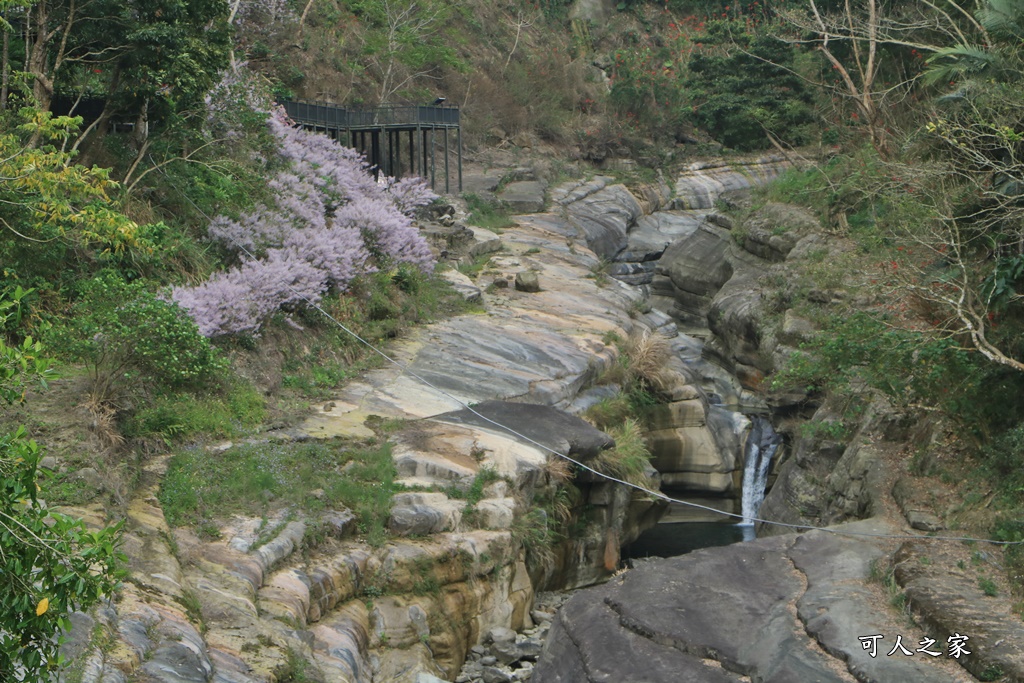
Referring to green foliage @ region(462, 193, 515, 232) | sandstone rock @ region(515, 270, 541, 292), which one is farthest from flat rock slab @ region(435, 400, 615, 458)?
green foliage @ region(462, 193, 515, 232)

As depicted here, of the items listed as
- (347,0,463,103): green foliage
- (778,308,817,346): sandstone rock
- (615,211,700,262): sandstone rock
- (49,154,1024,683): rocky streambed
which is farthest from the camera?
(347,0,463,103): green foliage

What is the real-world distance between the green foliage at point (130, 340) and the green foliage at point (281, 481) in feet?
3.57

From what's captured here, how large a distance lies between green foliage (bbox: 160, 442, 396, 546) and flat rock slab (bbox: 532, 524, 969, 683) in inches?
91.9

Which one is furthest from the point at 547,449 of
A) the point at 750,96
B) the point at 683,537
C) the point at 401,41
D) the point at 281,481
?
the point at 750,96

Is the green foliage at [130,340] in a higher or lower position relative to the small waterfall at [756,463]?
higher

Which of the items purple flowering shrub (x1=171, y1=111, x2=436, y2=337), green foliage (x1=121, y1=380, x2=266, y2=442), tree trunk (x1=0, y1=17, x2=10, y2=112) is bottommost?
green foliage (x1=121, y1=380, x2=266, y2=442)

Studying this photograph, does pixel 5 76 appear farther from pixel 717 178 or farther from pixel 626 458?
pixel 717 178

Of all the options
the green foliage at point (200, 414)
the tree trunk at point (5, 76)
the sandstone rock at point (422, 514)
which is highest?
the tree trunk at point (5, 76)

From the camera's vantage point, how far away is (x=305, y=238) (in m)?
16.1

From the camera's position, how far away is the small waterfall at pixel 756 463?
19.2 meters

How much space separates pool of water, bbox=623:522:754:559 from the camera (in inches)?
673

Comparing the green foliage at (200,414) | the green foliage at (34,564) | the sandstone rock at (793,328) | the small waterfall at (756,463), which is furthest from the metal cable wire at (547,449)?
the green foliage at (34,564)

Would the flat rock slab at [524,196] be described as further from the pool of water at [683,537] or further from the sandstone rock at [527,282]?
the pool of water at [683,537]

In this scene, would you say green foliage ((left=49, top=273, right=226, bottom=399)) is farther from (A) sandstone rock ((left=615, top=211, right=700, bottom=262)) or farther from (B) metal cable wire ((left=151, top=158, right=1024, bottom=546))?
(A) sandstone rock ((left=615, top=211, right=700, bottom=262))
